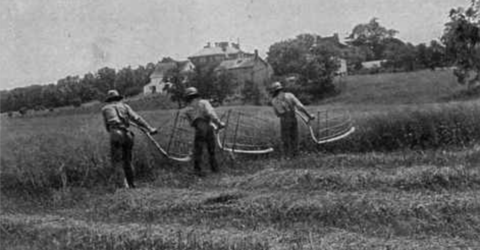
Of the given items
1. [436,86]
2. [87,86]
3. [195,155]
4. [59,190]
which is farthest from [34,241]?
[436,86]

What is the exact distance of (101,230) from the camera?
7809 mm

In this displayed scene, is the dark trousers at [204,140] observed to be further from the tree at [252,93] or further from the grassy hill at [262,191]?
the tree at [252,93]

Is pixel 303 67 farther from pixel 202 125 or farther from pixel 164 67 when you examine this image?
pixel 202 125

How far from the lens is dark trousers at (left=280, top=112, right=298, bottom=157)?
45.3 feet

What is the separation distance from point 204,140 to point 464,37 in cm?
1530

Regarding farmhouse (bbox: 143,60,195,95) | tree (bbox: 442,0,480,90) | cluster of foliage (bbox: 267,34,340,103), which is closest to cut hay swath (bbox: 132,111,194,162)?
farmhouse (bbox: 143,60,195,95)

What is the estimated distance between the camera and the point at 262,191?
948 centimetres

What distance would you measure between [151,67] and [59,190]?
5.59 m

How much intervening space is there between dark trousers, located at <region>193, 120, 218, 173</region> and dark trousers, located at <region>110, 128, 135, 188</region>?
1493mm

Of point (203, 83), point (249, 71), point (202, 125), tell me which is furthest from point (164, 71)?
point (202, 125)

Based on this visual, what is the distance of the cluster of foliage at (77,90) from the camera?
1423cm

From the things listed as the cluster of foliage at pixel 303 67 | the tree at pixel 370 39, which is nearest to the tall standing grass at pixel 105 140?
the cluster of foliage at pixel 303 67

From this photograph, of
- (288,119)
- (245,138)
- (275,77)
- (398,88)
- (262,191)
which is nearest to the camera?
(262,191)

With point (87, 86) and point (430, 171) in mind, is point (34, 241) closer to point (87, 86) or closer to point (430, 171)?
point (430, 171)
